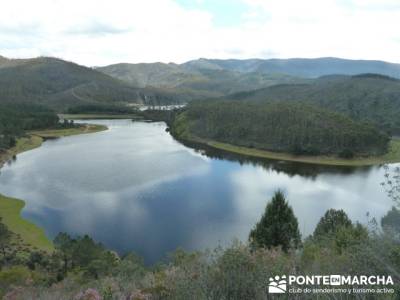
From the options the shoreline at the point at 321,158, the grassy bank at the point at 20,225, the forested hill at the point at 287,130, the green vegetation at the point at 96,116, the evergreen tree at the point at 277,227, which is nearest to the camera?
the evergreen tree at the point at 277,227

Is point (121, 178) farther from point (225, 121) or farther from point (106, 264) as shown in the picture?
point (225, 121)

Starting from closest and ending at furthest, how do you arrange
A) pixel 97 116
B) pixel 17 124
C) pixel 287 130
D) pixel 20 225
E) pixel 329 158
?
pixel 20 225, pixel 329 158, pixel 287 130, pixel 17 124, pixel 97 116

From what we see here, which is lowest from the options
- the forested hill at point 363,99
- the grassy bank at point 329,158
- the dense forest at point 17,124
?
the grassy bank at point 329,158

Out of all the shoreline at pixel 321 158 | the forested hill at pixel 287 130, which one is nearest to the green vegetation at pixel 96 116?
the forested hill at pixel 287 130

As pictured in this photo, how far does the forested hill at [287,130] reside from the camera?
81.1m

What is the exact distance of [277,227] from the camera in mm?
24984

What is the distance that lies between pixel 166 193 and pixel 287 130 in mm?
45934

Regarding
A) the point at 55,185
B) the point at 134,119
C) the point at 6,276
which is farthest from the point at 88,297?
the point at 134,119

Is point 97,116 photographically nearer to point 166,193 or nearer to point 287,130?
point 287,130

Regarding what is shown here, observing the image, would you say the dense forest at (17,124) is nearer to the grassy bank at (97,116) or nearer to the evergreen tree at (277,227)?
the grassy bank at (97,116)

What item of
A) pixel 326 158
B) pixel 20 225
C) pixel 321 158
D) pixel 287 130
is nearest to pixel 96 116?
pixel 287 130

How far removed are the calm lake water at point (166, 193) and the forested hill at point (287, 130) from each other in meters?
10.4

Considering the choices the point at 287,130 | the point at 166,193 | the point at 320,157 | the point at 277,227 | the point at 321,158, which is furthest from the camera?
the point at 287,130

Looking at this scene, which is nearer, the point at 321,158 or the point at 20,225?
the point at 20,225
